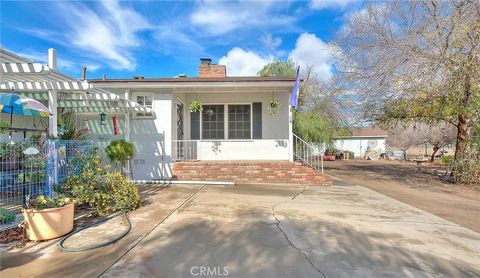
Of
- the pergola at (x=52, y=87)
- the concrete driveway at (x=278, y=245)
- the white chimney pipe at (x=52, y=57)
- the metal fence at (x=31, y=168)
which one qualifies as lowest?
the concrete driveway at (x=278, y=245)

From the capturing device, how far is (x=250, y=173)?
32.3 feet

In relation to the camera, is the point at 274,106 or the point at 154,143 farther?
the point at 274,106

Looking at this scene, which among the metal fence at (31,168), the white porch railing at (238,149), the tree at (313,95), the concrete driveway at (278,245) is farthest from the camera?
the tree at (313,95)

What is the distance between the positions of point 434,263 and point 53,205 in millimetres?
5435

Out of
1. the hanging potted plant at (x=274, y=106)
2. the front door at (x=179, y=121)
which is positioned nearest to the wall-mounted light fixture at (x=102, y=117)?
the front door at (x=179, y=121)

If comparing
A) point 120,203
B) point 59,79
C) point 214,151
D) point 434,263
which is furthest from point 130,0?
point 434,263

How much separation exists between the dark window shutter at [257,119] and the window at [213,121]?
1267 mm

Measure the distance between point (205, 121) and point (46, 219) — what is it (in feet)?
25.8

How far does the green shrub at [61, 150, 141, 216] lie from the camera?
17.6ft

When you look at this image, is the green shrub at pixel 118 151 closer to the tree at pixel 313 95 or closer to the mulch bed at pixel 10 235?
the mulch bed at pixel 10 235

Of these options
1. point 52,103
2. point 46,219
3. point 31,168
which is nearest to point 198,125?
point 52,103

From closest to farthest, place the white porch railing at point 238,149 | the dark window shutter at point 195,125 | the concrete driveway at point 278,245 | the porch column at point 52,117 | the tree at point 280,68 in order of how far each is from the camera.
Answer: the concrete driveway at point 278,245
the porch column at point 52,117
the white porch railing at point 238,149
the dark window shutter at point 195,125
the tree at point 280,68

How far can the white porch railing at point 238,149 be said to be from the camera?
35.3 feet

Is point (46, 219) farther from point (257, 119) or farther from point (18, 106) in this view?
point (257, 119)
